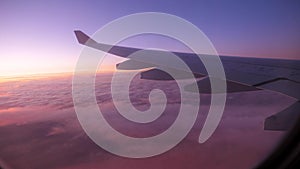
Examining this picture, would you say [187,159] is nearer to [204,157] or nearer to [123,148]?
[204,157]

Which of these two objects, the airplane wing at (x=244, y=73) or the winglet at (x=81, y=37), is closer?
the airplane wing at (x=244, y=73)

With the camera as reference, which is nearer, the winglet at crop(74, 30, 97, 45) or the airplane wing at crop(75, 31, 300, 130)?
the airplane wing at crop(75, 31, 300, 130)

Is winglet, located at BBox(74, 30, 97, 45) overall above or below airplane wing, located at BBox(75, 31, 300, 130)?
above

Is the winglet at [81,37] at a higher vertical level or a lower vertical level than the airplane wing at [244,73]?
higher

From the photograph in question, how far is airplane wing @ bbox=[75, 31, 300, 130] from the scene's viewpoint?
3.70ft

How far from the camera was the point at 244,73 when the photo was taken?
5.28 feet

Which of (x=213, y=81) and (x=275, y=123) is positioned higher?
(x=213, y=81)

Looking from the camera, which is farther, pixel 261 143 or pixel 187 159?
pixel 261 143

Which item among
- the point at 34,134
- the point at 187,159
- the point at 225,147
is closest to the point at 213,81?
the point at 187,159

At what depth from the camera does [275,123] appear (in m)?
1.09

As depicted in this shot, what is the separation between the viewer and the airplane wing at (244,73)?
113 centimetres

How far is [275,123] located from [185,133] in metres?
3.74

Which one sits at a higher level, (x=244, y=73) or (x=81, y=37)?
(x=81, y=37)

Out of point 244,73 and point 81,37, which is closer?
point 244,73
